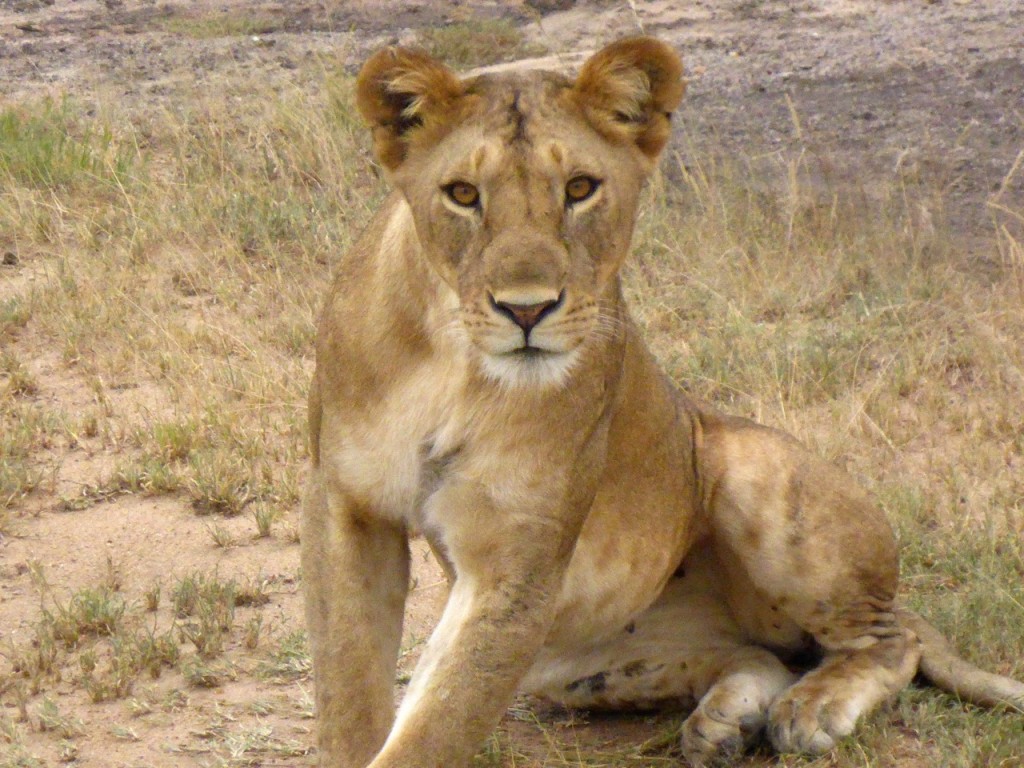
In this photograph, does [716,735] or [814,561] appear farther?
[814,561]

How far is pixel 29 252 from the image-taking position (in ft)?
20.5

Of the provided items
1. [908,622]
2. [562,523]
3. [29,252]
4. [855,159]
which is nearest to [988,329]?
[855,159]

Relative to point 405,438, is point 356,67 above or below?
above

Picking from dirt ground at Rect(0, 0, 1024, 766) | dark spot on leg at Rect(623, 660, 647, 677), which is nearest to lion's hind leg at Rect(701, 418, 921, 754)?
dark spot on leg at Rect(623, 660, 647, 677)

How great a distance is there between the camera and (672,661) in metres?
3.53

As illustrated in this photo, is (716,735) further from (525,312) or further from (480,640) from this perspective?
(525,312)

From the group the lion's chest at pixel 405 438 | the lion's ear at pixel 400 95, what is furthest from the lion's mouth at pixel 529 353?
the lion's ear at pixel 400 95

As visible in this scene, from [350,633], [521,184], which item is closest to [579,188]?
[521,184]

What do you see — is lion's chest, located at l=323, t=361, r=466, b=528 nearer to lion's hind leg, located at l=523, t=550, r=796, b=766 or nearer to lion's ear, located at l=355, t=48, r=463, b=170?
lion's ear, located at l=355, t=48, r=463, b=170

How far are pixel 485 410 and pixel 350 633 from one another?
504mm

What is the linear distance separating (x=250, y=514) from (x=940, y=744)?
2.17 m

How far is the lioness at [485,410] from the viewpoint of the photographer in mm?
2582

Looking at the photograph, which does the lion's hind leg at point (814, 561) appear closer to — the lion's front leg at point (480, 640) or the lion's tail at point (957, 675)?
the lion's tail at point (957, 675)

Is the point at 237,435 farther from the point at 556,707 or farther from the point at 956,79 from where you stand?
the point at 956,79
